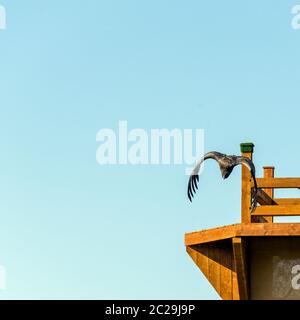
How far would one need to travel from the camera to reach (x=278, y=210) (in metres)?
14.6

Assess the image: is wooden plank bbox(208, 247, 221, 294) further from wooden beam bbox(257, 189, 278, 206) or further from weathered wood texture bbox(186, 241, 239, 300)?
wooden beam bbox(257, 189, 278, 206)

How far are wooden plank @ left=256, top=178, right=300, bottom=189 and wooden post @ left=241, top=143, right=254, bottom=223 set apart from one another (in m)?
0.15

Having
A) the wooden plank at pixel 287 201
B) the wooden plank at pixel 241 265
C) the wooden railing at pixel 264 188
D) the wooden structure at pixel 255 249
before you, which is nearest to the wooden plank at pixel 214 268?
the wooden structure at pixel 255 249

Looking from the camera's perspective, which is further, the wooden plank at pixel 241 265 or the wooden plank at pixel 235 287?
the wooden plank at pixel 235 287

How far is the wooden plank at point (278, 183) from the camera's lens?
14812mm

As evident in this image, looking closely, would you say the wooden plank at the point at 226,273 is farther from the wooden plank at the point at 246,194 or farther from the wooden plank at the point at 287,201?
the wooden plank at the point at 246,194

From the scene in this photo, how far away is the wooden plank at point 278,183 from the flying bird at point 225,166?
0.14m

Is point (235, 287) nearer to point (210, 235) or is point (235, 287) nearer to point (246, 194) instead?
point (210, 235)
